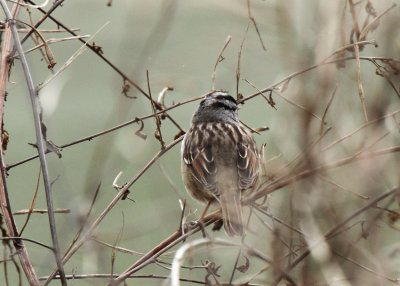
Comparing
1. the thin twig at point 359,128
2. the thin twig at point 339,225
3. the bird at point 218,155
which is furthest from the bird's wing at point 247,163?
the thin twig at point 339,225

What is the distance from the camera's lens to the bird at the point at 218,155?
173 inches

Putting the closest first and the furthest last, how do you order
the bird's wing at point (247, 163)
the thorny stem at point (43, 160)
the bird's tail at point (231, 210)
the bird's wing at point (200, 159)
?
the thorny stem at point (43, 160) → the bird's tail at point (231, 210) → the bird's wing at point (247, 163) → the bird's wing at point (200, 159)

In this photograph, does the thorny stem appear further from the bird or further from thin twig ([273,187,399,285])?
the bird

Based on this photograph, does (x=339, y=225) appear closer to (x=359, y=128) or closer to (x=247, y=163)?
(x=359, y=128)

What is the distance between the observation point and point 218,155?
4.68 meters

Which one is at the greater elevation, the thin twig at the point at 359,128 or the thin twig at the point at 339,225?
the thin twig at the point at 359,128

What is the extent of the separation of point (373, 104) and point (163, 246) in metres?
1.03

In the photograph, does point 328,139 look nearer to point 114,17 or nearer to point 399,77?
point 399,77

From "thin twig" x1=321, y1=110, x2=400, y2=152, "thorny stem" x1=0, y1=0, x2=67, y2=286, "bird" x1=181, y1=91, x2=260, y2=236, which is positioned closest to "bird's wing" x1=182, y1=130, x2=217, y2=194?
"bird" x1=181, y1=91, x2=260, y2=236

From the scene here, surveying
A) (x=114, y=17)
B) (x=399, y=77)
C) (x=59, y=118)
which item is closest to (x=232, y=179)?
(x=399, y=77)

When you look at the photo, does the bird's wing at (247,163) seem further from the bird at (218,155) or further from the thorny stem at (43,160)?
the thorny stem at (43,160)

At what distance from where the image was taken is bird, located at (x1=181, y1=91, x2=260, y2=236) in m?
4.38

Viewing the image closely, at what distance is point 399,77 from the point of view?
96.7 inches

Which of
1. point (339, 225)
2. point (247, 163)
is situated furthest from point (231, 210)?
point (339, 225)
